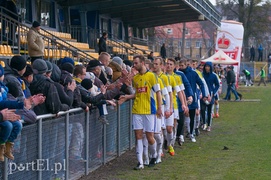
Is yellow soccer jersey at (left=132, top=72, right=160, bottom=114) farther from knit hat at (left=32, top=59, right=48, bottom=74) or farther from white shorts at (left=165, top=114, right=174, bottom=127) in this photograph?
knit hat at (left=32, top=59, right=48, bottom=74)

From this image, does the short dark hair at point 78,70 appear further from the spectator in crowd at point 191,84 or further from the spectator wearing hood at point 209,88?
the spectator wearing hood at point 209,88

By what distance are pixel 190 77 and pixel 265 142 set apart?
2.71 metres

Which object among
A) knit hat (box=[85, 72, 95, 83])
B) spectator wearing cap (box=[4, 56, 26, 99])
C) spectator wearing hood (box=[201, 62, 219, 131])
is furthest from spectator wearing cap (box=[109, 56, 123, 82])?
spectator wearing hood (box=[201, 62, 219, 131])

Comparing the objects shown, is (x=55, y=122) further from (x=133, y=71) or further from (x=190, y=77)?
(x=190, y=77)

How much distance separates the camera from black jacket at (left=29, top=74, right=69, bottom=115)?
9.65 meters

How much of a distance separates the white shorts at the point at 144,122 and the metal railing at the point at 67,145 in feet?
2.41

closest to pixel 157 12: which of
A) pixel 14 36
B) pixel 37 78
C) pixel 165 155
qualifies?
pixel 14 36

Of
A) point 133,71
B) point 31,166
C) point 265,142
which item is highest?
point 133,71

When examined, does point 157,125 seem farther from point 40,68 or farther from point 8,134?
point 8,134

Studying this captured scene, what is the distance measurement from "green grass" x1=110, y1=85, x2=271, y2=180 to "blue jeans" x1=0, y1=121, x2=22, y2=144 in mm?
4003

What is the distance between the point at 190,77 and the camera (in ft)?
57.9

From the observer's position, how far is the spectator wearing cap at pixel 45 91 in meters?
9.65

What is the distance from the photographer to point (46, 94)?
979 cm

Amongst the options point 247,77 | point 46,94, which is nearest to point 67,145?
point 46,94
